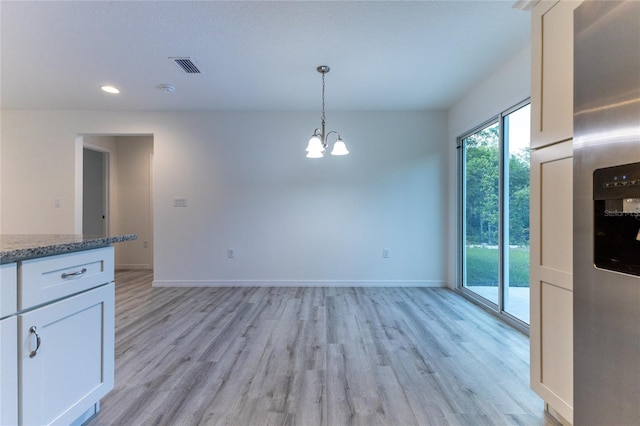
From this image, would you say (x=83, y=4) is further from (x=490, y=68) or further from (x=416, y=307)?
(x=416, y=307)

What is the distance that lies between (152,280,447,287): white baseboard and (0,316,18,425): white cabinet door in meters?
3.05

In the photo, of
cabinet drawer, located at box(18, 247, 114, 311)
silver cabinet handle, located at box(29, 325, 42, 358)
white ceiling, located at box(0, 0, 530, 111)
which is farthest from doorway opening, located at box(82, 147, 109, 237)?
silver cabinet handle, located at box(29, 325, 42, 358)

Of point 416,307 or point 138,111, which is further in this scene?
point 138,111

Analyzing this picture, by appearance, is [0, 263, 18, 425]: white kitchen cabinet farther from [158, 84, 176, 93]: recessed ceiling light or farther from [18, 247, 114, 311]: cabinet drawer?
[158, 84, 176, 93]: recessed ceiling light

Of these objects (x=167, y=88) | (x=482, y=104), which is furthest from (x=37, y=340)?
(x=482, y=104)

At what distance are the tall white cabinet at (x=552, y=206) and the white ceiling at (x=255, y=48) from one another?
855mm

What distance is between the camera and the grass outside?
254 cm

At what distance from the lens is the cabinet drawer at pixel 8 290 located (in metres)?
0.94

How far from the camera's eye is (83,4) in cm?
189

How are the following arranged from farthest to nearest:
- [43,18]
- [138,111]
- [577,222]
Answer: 1. [138,111]
2. [43,18]
3. [577,222]

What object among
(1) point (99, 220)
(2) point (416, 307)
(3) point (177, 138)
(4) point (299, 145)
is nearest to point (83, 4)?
(3) point (177, 138)

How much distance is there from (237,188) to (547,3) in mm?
3686

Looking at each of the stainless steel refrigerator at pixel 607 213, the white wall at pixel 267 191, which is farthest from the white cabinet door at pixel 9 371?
the white wall at pixel 267 191

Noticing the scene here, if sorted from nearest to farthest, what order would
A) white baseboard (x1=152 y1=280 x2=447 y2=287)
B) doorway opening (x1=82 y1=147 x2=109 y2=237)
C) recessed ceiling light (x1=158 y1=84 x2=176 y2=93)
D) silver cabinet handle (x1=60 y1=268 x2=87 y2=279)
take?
1. silver cabinet handle (x1=60 y1=268 x2=87 y2=279)
2. recessed ceiling light (x1=158 y1=84 x2=176 y2=93)
3. white baseboard (x1=152 y1=280 x2=447 y2=287)
4. doorway opening (x1=82 y1=147 x2=109 y2=237)
